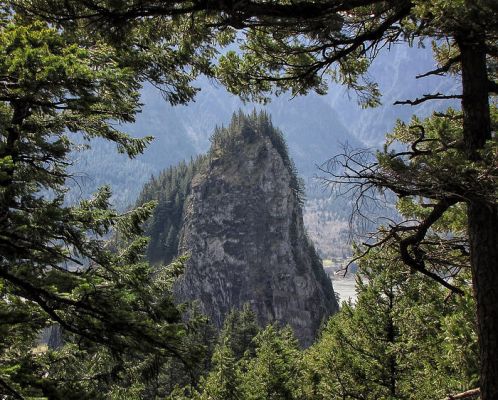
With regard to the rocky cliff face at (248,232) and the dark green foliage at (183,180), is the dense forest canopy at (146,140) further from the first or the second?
the rocky cliff face at (248,232)

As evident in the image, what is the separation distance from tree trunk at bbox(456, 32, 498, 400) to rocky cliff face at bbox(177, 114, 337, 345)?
292ft

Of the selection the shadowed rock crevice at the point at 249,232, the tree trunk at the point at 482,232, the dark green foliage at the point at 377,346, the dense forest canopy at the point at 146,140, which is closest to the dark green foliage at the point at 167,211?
the shadowed rock crevice at the point at 249,232

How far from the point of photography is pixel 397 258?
21.4 feet

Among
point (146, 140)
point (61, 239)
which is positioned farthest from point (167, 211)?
point (61, 239)

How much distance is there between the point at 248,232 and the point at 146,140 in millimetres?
92536

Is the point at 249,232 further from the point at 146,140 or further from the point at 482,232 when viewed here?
the point at 482,232

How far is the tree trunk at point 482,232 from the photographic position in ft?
16.9

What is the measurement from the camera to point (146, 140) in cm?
762

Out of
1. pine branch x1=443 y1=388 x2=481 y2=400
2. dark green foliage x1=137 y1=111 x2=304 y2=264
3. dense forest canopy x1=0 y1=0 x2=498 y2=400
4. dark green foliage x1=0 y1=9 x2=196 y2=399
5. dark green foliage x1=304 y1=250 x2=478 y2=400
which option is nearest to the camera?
dark green foliage x1=0 y1=9 x2=196 y2=399

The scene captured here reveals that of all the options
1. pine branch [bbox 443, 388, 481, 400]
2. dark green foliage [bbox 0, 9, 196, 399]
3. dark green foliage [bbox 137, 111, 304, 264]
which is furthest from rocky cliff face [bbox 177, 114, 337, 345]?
dark green foliage [bbox 0, 9, 196, 399]

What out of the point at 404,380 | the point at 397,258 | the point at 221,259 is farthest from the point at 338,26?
the point at 221,259

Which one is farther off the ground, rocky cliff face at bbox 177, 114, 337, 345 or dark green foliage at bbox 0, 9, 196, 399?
rocky cliff face at bbox 177, 114, 337, 345

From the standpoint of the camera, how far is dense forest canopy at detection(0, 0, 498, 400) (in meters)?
4.63

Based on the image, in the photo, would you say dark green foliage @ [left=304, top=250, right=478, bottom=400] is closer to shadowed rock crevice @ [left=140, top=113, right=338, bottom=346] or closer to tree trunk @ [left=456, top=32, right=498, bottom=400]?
tree trunk @ [left=456, top=32, right=498, bottom=400]
